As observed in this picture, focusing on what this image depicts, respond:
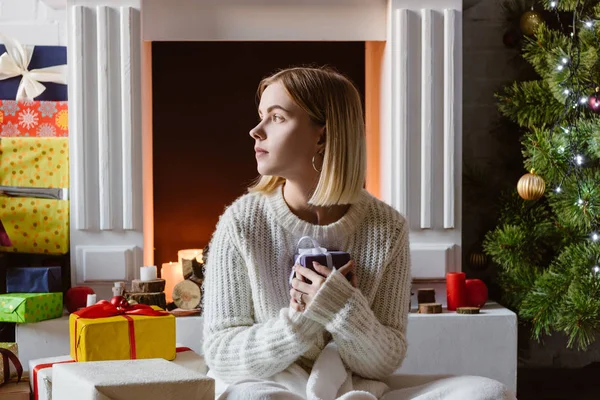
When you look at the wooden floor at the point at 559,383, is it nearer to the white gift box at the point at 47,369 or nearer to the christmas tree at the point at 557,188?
the christmas tree at the point at 557,188

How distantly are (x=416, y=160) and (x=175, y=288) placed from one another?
88 centimetres

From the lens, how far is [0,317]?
8.33ft

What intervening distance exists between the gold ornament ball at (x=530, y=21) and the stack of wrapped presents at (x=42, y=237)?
1.52 m

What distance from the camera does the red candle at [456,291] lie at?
8.91 ft

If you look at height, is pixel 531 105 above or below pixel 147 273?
above

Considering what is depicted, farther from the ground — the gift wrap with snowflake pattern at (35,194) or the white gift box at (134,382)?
the gift wrap with snowflake pattern at (35,194)

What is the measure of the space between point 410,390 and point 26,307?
54.7 inches

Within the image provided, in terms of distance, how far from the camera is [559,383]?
2.90 metres

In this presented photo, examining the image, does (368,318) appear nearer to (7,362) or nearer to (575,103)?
(7,362)

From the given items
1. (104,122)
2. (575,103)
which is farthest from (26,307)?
(575,103)

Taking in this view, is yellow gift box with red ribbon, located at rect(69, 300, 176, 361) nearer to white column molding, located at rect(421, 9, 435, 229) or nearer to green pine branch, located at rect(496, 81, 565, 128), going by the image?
white column molding, located at rect(421, 9, 435, 229)

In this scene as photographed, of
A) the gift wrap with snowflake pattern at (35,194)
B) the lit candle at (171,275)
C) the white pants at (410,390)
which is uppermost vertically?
the gift wrap with snowflake pattern at (35,194)

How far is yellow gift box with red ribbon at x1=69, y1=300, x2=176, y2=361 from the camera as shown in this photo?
1934 millimetres

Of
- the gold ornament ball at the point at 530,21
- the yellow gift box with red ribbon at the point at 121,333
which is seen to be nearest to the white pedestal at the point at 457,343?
the yellow gift box with red ribbon at the point at 121,333
